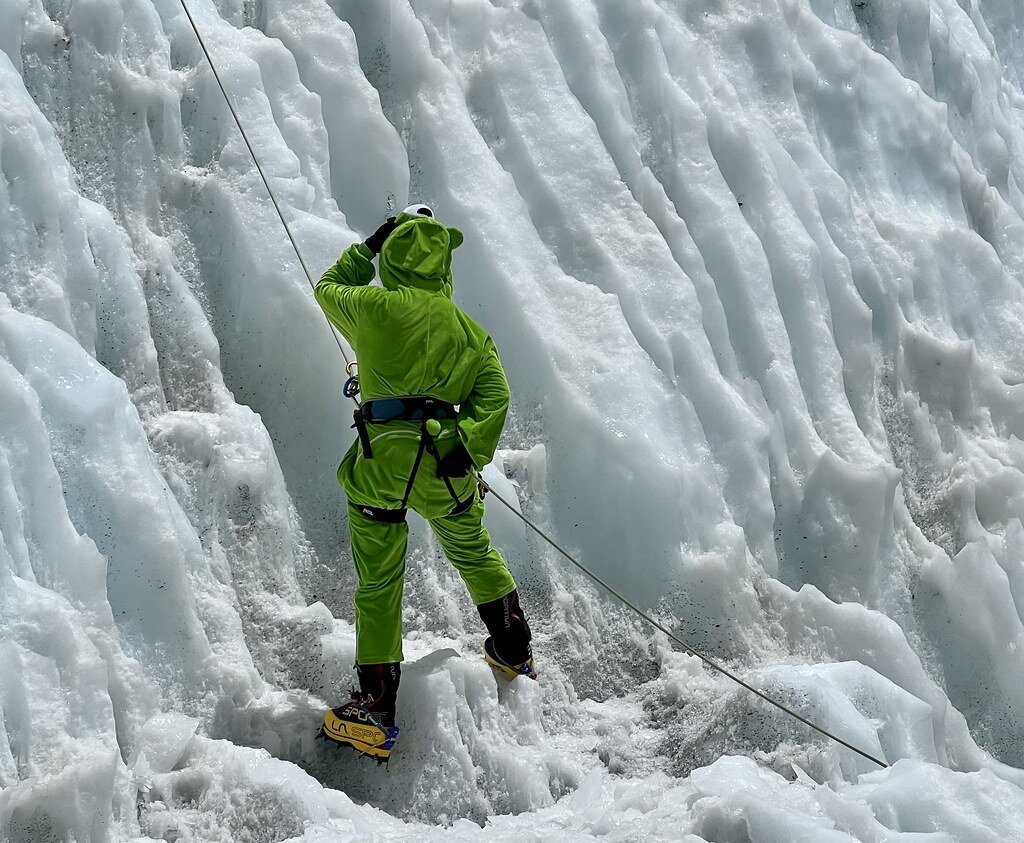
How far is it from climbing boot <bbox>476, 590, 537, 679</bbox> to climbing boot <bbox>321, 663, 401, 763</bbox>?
46 centimetres

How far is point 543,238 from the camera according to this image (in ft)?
16.8

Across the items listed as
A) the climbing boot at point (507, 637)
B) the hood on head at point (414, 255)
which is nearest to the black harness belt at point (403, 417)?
the hood on head at point (414, 255)

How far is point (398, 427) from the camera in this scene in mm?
3557

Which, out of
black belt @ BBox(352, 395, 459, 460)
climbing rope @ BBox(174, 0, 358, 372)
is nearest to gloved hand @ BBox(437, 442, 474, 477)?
black belt @ BBox(352, 395, 459, 460)

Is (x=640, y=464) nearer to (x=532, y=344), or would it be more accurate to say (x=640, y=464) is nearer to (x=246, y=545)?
(x=532, y=344)

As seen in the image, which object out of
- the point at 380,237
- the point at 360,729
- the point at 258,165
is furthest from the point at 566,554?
the point at 258,165

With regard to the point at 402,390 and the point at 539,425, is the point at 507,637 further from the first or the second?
the point at 539,425

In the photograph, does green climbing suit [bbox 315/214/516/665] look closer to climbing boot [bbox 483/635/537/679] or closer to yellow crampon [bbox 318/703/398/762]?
yellow crampon [bbox 318/703/398/762]

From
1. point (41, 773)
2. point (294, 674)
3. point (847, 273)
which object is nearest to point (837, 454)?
point (847, 273)

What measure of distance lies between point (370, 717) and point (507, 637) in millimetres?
619

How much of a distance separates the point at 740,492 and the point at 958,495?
133 cm

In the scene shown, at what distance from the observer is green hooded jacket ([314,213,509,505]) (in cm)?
355

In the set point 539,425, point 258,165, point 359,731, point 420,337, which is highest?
point 420,337

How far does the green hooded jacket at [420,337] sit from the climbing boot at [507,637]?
0.58 m
